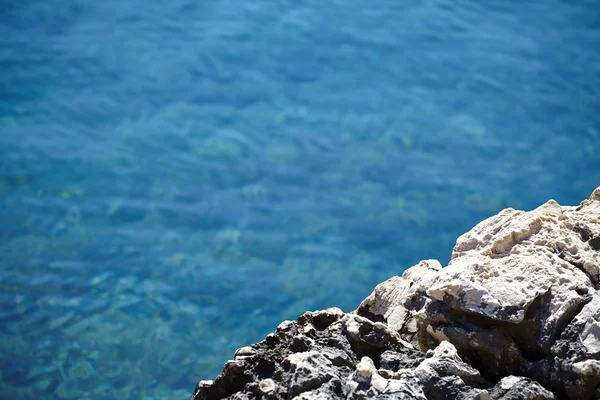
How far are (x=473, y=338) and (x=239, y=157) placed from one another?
4.67 m

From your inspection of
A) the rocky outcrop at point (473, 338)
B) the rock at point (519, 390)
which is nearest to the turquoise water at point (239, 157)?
the rocky outcrop at point (473, 338)

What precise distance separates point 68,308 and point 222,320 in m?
1.13

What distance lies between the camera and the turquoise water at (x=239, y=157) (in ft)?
16.3

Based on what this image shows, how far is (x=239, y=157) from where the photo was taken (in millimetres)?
6312

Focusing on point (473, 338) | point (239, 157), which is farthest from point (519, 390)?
point (239, 157)

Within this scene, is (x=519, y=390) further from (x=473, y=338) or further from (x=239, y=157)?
(x=239, y=157)

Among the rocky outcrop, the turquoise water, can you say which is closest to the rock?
the rocky outcrop

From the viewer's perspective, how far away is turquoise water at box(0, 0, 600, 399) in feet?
16.3

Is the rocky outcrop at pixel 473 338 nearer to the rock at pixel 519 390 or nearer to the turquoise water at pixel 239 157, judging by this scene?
→ the rock at pixel 519 390

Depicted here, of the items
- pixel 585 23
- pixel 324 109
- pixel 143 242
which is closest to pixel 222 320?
pixel 143 242

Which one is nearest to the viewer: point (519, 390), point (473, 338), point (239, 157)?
point (519, 390)

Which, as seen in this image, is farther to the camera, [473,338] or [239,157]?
[239,157]

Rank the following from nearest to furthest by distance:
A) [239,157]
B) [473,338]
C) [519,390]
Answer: [519,390], [473,338], [239,157]

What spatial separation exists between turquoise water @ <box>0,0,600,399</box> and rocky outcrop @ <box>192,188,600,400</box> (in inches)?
118
